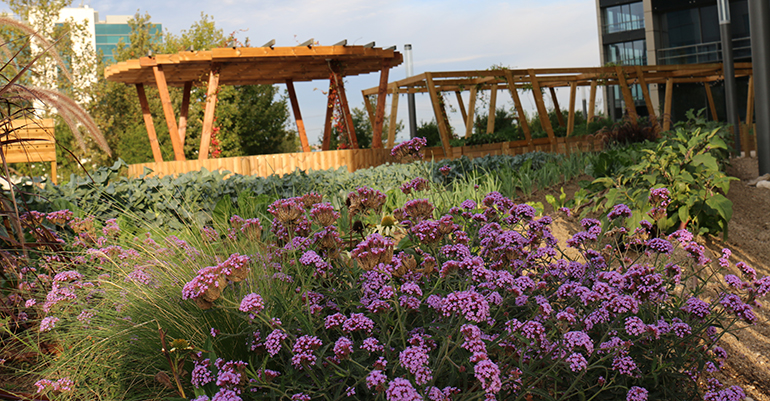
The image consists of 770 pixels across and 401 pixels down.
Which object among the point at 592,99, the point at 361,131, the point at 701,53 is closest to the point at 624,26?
the point at 701,53

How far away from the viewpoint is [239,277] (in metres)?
1.54

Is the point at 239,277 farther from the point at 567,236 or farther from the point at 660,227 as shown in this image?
the point at 660,227

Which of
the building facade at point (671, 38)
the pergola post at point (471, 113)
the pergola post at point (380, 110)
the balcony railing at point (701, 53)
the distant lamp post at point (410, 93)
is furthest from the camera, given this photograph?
the building facade at point (671, 38)

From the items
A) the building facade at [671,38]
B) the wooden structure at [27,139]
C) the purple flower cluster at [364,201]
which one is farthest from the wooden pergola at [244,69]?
the building facade at [671,38]

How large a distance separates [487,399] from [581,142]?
12.3 metres

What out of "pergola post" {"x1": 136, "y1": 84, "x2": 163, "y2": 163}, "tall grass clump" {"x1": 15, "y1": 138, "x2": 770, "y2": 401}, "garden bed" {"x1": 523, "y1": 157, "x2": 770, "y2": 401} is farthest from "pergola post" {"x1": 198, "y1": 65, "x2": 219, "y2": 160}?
"tall grass clump" {"x1": 15, "y1": 138, "x2": 770, "y2": 401}

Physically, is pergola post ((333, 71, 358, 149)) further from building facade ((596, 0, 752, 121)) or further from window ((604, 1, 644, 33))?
window ((604, 1, 644, 33))

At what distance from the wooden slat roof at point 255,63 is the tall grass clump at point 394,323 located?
7.63 metres

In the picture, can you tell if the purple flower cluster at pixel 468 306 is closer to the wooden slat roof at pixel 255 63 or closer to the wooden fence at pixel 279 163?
the wooden fence at pixel 279 163

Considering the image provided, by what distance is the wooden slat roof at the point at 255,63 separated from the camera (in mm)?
9422

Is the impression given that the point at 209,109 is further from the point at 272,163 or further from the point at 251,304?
the point at 251,304

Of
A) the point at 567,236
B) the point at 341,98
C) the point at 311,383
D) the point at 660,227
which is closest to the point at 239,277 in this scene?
the point at 311,383

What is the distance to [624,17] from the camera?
26984 mm

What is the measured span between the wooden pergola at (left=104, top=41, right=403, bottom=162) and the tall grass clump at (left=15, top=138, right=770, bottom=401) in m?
7.66
